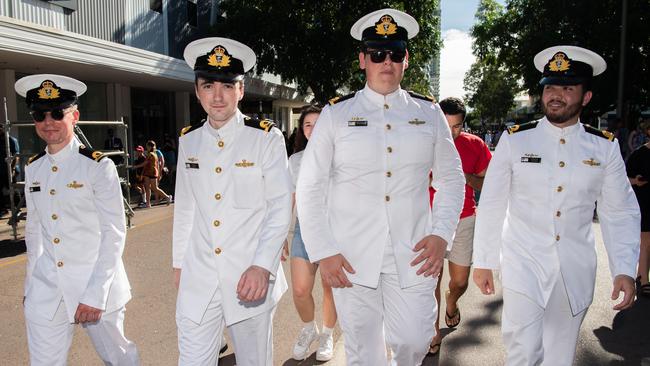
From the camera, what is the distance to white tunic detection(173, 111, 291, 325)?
295 centimetres

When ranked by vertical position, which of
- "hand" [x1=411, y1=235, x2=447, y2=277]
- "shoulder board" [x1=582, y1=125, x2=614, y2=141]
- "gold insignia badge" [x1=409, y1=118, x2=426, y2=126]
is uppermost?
"gold insignia badge" [x1=409, y1=118, x2=426, y2=126]

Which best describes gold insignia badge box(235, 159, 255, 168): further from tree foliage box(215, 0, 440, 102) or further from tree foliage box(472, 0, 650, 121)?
tree foliage box(215, 0, 440, 102)

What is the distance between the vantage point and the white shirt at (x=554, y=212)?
3.27 m

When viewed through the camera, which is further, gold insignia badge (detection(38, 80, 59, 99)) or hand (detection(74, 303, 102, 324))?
A: gold insignia badge (detection(38, 80, 59, 99))

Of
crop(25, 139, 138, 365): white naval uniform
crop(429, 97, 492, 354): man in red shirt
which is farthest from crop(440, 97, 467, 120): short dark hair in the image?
crop(25, 139, 138, 365): white naval uniform

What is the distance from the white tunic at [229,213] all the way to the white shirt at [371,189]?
6.9 inches

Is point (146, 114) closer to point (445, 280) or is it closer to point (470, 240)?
point (445, 280)

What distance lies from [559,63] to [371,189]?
4.39 ft

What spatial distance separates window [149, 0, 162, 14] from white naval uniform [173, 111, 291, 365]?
72.2 feet

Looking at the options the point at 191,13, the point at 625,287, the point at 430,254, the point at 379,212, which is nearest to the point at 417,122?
the point at 379,212

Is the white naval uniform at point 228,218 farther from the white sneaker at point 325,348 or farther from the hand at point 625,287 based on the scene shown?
the hand at point 625,287

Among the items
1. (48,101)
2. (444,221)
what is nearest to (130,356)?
(48,101)

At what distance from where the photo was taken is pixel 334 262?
120 inches

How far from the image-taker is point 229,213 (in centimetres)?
304
